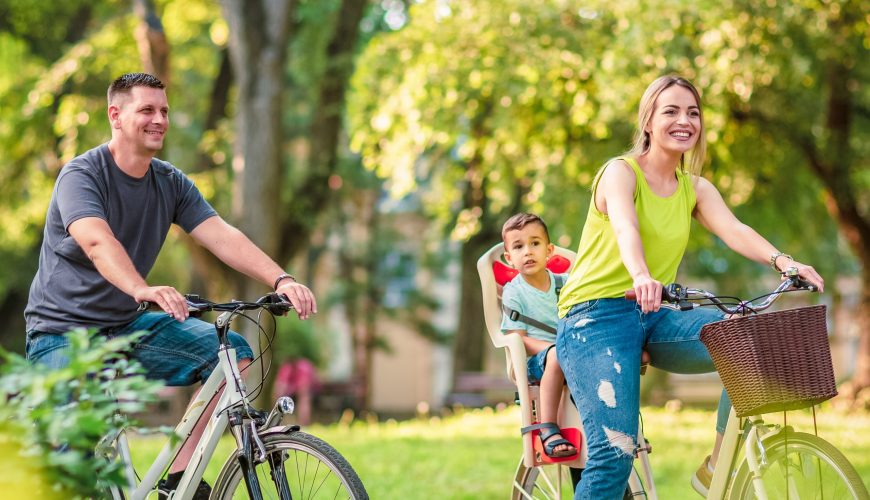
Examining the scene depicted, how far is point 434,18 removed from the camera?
48.8 ft

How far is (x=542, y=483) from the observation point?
488cm

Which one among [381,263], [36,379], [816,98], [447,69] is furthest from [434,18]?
[381,263]

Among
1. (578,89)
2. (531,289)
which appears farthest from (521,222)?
(578,89)

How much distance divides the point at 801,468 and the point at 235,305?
188cm

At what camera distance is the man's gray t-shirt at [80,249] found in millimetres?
4160

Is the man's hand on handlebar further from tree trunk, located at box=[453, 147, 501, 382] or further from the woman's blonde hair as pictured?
tree trunk, located at box=[453, 147, 501, 382]

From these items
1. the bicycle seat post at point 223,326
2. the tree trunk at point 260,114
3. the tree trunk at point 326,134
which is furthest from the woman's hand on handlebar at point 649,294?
the tree trunk at point 326,134

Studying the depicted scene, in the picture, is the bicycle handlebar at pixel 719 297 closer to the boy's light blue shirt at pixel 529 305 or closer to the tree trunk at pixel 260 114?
the boy's light blue shirt at pixel 529 305

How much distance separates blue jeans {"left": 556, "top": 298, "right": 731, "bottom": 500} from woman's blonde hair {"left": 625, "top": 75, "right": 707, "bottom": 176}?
20.0 inches

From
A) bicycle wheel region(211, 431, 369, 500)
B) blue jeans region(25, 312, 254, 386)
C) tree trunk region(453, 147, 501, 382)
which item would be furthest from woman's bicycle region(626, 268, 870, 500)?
tree trunk region(453, 147, 501, 382)

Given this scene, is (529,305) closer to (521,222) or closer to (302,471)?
(521,222)

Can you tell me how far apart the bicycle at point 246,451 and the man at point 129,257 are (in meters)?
0.10

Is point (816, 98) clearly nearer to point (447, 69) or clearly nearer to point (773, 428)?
point (447, 69)

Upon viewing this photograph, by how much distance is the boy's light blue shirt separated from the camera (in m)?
4.61
